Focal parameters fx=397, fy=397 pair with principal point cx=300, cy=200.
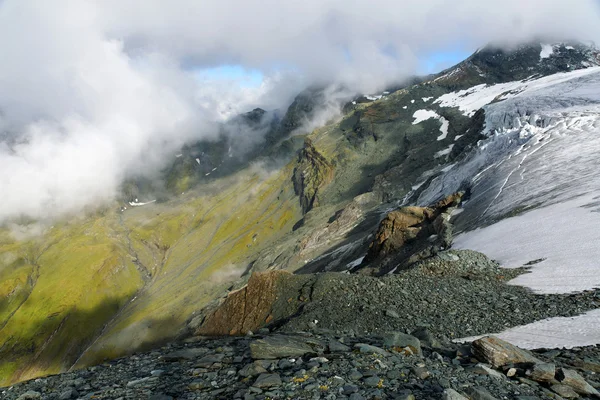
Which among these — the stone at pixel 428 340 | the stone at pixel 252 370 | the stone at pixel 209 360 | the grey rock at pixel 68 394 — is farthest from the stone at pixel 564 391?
the grey rock at pixel 68 394

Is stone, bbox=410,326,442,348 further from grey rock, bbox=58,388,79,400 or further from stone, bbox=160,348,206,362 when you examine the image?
grey rock, bbox=58,388,79,400

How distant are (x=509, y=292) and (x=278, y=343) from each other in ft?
53.1

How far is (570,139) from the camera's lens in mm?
59656

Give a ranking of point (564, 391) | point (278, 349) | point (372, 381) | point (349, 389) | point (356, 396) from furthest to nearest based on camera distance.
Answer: point (278, 349) < point (564, 391) < point (372, 381) < point (349, 389) < point (356, 396)

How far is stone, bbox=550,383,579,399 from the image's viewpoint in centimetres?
1057

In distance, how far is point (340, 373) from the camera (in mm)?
10906

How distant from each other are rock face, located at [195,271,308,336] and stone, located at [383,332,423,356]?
1398 cm

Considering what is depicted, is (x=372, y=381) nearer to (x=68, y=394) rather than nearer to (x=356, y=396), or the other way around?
(x=356, y=396)

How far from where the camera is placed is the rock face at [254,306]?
2833 centimetres

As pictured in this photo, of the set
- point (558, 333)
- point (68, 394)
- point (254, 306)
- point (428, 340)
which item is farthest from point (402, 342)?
point (254, 306)

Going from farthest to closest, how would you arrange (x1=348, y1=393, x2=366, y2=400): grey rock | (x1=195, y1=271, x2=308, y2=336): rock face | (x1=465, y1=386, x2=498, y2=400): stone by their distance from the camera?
(x1=195, y1=271, x2=308, y2=336): rock face < (x1=465, y1=386, x2=498, y2=400): stone < (x1=348, y1=393, x2=366, y2=400): grey rock

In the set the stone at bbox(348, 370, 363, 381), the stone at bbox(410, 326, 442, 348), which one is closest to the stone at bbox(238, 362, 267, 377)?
the stone at bbox(348, 370, 363, 381)

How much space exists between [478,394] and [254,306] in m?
22.1

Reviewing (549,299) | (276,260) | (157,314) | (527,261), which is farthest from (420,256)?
(157,314)
